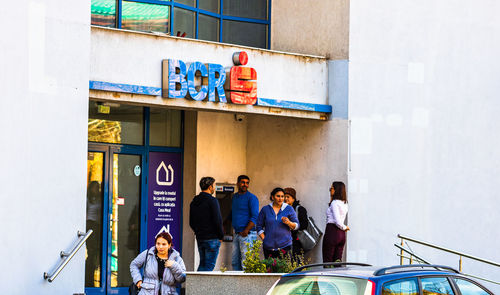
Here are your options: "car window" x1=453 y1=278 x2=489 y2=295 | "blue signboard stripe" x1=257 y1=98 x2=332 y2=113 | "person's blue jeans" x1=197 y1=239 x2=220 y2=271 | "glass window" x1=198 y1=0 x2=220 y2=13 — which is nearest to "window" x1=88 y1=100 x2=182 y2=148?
"glass window" x1=198 y1=0 x2=220 y2=13

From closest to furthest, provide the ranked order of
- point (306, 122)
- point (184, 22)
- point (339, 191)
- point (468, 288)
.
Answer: point (468, 288) < point (339, 191) < point (184, 22) < point (306, 122)

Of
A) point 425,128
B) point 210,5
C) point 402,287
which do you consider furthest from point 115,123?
point 402,287

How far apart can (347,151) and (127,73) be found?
447 cm

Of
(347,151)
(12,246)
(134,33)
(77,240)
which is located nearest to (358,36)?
(347,151)

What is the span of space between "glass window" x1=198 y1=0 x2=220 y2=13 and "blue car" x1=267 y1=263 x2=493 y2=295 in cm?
846

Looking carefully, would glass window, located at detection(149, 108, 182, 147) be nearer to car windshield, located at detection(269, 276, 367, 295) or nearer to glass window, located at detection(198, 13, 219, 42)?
glass window, located at detection(198, 13, 219, 42)

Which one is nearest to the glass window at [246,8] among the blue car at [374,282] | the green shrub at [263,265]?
the green shrub at [263,265]

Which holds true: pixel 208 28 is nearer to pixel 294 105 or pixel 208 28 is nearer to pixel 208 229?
pixel 294 105

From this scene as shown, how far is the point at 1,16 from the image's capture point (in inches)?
419

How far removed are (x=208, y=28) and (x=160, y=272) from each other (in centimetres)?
714

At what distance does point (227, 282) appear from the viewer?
11.7m

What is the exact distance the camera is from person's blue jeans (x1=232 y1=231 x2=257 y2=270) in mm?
14653

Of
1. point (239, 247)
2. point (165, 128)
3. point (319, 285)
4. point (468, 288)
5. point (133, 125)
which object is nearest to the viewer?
point (319, 285)

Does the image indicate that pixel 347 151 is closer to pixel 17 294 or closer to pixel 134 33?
pixel 134 33
